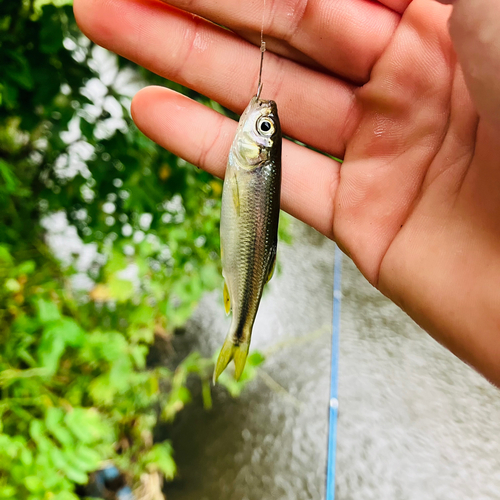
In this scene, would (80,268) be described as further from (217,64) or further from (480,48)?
(480,48)

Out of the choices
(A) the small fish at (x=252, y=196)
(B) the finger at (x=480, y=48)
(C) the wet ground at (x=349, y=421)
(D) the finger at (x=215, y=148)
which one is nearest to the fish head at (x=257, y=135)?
(A) the small fish at (x=252, y=196)

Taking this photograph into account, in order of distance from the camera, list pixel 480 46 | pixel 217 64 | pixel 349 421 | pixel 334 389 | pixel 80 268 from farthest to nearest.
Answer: pixel 80 268
pixel 334 389
pixel 349 421
pixel 217 64
pixel 480 46

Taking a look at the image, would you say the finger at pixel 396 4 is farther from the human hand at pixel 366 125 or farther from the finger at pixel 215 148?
the finger at pixel 215 148

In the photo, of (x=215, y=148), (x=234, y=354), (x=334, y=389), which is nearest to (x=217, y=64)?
(x=215, y=148)

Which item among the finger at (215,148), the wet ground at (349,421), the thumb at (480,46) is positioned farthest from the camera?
the wet ground at (349,421)

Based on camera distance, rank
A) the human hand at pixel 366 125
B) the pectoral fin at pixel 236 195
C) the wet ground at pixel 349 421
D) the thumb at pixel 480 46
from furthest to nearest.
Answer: the wet ground at pixel 349 421 → the pectoral fin at pixel 236 195 → the human hand at pixel 366 125 → the thumb at pixel 480 46

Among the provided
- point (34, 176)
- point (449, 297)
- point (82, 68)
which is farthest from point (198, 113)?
point (34, 176)

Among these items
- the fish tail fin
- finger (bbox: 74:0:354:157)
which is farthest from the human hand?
the fish tail fin
